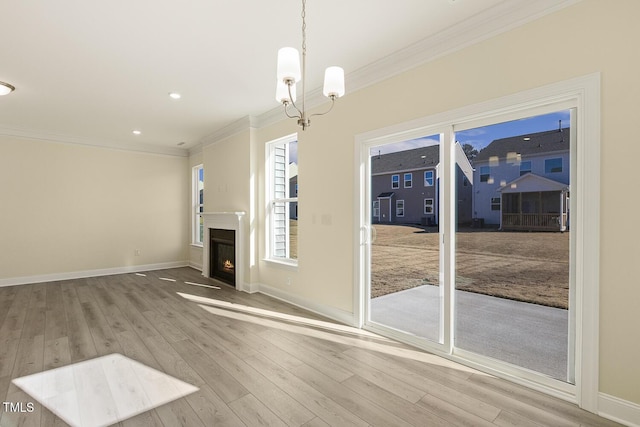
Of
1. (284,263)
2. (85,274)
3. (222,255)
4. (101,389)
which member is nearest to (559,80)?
(284,263)

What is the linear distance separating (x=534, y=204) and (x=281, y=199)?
3.33m

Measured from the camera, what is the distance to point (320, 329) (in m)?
3.43

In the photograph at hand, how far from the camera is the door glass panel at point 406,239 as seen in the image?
2961mm

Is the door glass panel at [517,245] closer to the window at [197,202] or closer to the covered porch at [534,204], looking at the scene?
the covered porch at [534,204]

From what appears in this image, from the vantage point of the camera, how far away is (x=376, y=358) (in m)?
2.75

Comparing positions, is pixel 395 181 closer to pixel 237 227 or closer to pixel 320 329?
pixel 320 329

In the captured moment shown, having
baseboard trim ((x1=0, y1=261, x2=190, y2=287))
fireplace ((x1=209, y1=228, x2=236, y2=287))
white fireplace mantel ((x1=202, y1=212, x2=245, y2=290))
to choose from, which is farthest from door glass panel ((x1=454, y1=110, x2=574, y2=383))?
baseboard trim ((x1=0, y1=261, x2=190, y2=287))

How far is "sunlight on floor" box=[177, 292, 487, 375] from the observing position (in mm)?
2799

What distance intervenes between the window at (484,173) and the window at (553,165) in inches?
16.0

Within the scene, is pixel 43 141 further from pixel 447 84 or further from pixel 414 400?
pixel 414 400

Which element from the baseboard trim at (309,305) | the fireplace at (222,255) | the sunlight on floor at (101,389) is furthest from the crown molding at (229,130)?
the sunlight on floor at (101,389)

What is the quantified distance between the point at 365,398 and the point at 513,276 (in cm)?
153

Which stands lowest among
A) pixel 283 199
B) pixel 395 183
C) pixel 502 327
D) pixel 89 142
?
pixel 502 327

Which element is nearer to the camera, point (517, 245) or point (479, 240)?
point (517, 245)
